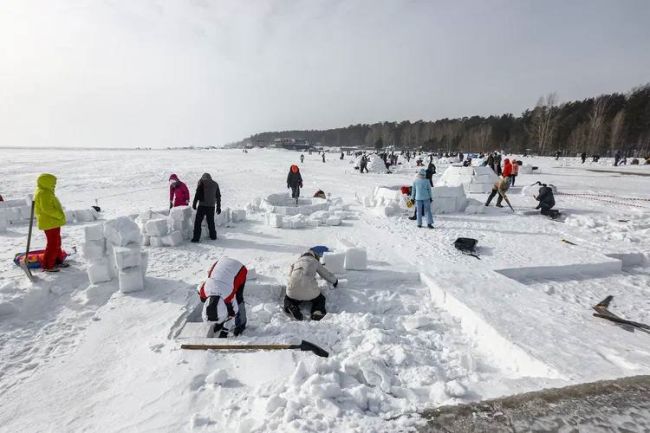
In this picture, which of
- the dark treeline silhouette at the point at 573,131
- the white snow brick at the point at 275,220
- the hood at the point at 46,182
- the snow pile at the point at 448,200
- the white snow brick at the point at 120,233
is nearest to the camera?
the white snow brick at the point at 120,233

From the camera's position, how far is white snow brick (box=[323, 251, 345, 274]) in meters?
5.10

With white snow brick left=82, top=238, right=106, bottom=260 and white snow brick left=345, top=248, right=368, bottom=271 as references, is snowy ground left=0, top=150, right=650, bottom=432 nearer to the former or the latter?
white snow brick left=345, top=248, right=368, bottom=271

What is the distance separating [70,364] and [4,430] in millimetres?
717

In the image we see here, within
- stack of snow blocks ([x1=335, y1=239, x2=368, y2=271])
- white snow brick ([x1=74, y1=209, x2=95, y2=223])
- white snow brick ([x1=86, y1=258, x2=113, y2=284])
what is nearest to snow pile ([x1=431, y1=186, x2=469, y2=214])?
stack of snow blocks ([x1=335, y1=239, x2=368, y2=271])

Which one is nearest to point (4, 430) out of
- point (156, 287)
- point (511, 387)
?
point (156, 287)

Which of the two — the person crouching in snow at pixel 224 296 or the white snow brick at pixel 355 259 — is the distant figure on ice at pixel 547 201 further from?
the person crouching in snow at pixel 224 296

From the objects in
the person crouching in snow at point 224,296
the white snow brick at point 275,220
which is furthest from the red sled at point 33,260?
the white snow brick at point 275,220

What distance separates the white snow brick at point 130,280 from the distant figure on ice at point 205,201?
2.34 m

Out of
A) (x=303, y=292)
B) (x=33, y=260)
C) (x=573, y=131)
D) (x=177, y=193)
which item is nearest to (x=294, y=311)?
(x=303, y=292)

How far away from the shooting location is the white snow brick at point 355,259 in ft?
17.5

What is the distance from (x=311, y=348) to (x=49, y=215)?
462 cm

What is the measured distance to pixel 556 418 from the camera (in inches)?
88.8

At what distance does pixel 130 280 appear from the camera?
4539 millimetres

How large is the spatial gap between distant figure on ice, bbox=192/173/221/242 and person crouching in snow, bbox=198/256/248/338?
3369 mm
